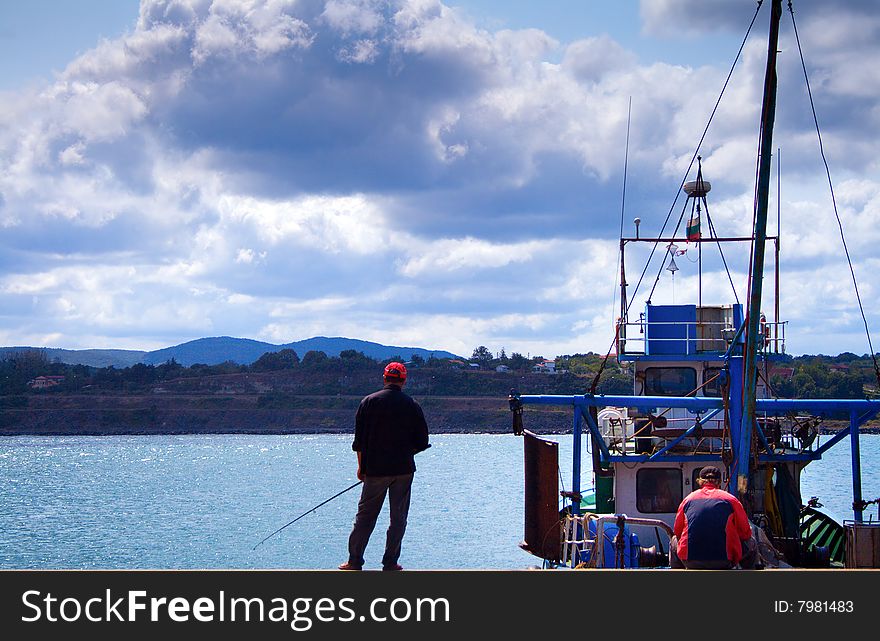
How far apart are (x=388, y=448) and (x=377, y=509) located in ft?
1.98

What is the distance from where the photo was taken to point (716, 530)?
9.28 meters

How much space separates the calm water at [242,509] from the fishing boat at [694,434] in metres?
16.0

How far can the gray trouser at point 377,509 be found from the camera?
34.4 feet

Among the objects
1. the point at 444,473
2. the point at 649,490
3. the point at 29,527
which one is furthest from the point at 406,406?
the point at 444,473

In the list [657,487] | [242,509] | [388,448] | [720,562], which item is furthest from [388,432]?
[242,509]

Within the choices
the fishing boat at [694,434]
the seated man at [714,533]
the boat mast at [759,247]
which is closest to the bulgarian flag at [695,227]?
the fishing boat at [694,434]

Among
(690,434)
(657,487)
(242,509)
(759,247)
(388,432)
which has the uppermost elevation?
(759,247)

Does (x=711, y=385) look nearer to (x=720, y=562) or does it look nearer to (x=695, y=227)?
(x=695, y=227)

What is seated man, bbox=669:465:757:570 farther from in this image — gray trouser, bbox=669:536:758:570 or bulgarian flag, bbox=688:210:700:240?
bulgarian flag, bbox=688:210:700:240

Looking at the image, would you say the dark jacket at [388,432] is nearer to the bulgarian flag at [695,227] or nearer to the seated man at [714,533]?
the seated man at [714,533]

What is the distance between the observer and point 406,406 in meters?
10.4

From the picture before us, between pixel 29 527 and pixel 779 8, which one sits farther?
pixel 29 527

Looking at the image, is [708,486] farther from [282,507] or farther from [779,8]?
[282,507]
